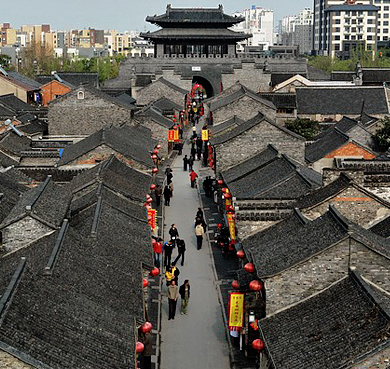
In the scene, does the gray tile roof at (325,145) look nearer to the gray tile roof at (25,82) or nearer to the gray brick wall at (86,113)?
the gray brick wall at (86,113)

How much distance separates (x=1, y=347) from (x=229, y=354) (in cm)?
785

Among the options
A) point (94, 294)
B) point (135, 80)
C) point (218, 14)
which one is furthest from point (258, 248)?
point (218, 14)

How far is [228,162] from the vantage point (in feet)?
108

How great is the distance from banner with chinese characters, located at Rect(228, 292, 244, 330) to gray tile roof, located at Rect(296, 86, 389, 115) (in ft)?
122

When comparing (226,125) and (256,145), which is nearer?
(256,145)

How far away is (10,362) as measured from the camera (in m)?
11.7

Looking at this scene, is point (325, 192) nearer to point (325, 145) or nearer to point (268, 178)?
point (268, 178)

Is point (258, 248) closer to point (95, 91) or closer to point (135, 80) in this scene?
point (95, 91)

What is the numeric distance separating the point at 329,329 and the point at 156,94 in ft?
145

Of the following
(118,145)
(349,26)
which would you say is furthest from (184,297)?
(349,26)

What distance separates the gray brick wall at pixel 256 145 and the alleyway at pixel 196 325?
15.8 ft

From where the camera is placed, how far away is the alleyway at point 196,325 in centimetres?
1808

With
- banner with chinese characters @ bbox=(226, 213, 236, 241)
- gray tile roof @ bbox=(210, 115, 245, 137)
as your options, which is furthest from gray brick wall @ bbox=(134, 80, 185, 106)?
banner with chinese characters @ bbox=(226, 213, 236, 241)

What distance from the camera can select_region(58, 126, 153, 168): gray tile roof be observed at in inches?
1262
